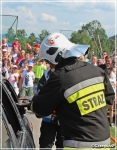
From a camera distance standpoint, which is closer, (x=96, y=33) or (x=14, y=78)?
(x=14, y=78)

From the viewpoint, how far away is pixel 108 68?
24.3 ft

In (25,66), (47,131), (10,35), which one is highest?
(10,35)

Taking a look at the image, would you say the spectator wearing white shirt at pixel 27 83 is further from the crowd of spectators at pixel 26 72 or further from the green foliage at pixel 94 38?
the green foliage at pixel 94 38

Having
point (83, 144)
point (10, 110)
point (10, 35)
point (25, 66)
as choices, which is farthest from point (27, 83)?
point (83, 144)

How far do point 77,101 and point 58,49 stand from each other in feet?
1.91

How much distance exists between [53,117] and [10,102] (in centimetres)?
115

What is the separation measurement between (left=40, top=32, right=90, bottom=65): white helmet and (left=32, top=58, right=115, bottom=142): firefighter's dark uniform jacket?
87mm

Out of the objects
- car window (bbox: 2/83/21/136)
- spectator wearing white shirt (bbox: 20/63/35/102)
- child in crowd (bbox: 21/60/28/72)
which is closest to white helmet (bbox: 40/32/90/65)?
car window (bbox: 2/83/21/136)

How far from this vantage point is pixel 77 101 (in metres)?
2.17

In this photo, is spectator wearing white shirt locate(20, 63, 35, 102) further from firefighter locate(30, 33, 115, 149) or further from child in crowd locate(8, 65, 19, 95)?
firefighter locate(30, 33, 115, 149)

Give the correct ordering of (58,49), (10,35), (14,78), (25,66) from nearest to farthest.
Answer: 1. (58,49)
2. (14,78)
3. (25,66)
4. (10,35)

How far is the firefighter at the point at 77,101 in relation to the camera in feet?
7.13

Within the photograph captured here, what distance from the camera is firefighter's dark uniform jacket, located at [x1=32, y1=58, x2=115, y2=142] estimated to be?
2168mm

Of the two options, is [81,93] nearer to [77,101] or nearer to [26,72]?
[77,101]
